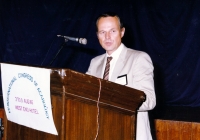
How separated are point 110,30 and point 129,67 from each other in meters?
0.28

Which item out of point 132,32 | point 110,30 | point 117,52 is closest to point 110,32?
point 110,30

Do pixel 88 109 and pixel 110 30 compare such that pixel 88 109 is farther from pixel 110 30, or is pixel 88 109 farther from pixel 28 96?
pixel 110 30

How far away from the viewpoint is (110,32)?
1852mm

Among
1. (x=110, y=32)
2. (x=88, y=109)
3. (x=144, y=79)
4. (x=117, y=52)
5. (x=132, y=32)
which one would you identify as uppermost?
(x=132, y=32)

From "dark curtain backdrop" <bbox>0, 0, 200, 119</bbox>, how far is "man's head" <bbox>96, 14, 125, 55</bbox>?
1.93 m

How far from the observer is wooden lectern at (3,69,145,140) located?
1.13 m

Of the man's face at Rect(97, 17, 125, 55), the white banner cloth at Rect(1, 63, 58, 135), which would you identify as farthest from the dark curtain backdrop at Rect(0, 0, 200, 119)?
the white banner cloth at Rect(1, 63, 58, 135)

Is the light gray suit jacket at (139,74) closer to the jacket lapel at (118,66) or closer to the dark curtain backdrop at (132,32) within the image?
the jacket lapel at (118,66)

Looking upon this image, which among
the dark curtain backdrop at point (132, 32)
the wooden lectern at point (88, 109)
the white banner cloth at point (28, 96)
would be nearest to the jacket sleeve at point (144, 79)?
the wooden lectern at point (88, 109)

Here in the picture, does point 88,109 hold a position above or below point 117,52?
below

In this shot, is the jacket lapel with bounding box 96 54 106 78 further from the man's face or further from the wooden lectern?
the wooden lectern

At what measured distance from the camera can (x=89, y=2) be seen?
4.76 m

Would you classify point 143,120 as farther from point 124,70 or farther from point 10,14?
point 10,14

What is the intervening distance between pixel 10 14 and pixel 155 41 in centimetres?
264
